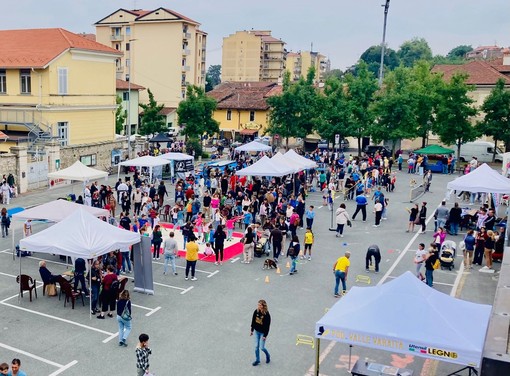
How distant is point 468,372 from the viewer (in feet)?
39.9

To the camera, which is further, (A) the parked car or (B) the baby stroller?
(A) the parked car

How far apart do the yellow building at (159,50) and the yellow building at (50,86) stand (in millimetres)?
33204

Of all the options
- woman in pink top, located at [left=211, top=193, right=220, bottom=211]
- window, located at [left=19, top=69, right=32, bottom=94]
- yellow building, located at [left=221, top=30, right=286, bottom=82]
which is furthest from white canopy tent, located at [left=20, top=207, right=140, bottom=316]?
yellow building, located at [left=221, top=30, right=286, bottom=82]

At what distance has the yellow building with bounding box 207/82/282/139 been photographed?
64.7m

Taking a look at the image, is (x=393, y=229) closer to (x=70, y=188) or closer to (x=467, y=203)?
(x=467, y=203)

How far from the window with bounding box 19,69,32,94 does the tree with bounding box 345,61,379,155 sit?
2501cm

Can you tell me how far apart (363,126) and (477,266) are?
29083 millimetres

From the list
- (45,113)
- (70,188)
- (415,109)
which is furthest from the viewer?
(415,109)

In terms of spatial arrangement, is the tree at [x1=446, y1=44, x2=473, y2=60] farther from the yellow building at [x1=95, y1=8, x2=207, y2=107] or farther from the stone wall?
the stone wall

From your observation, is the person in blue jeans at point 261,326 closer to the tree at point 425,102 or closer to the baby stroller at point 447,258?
the baby stroller at point 447,258

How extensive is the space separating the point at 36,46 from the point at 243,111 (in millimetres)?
29579

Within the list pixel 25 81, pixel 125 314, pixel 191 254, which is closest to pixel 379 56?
pixel 25 81

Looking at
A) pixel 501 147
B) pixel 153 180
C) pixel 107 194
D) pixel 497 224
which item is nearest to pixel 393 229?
pixel 497 224

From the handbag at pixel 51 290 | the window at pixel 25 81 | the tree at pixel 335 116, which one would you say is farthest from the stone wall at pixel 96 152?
the handbag at pixel 51 290
